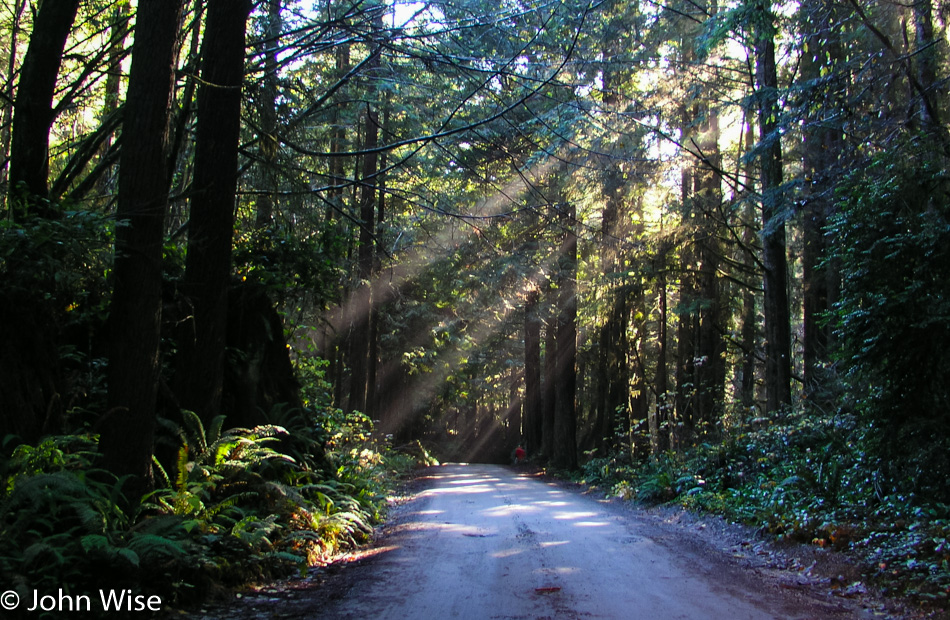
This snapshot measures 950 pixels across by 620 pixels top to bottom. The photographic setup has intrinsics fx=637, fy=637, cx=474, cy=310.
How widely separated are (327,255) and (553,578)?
658 cm

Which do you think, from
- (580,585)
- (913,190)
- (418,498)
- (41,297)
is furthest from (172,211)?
(913,190)

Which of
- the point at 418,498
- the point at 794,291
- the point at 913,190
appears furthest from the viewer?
the point at 794,291

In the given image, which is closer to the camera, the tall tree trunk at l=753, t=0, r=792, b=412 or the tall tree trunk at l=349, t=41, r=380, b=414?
the tall tree trunk at l=753, t=0, r=792, b=412

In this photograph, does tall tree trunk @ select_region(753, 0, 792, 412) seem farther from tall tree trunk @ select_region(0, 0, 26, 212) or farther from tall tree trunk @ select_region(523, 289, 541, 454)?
tall tree trunk @ select_region(0, 0, 26, 212)

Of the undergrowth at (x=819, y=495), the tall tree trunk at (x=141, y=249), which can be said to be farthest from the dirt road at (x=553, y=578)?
the tall tree trunk at (x=141, y=249)

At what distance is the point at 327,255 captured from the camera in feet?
34.7

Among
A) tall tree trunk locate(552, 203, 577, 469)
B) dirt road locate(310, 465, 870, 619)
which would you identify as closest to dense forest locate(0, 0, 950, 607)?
dirt road locate(310, 465, 870, 619)

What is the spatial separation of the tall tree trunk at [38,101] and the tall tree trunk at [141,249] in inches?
74.7

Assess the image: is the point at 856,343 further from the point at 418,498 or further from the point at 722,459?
the point at 418,498

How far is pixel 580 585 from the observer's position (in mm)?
5645

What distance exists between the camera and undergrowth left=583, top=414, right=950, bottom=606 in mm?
6027

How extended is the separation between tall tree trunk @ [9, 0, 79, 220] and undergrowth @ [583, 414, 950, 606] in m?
9.41

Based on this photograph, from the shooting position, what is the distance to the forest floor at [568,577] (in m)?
4.98

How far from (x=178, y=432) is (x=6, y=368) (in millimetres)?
1718
